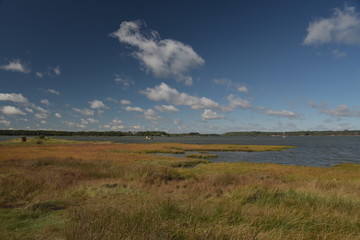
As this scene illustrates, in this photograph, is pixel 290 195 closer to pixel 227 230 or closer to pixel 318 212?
pixel 318 212

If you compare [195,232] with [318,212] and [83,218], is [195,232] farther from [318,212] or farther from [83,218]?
[318,212]

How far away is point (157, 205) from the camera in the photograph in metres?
7.56

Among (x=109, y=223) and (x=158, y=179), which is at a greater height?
(x=109, y=223)

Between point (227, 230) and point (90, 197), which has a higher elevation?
point (227, 230)

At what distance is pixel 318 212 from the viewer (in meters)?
7.74

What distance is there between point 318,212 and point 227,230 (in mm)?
4238

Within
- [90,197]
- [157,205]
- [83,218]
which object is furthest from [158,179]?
[83,218]

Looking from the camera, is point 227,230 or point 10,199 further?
point 10,199

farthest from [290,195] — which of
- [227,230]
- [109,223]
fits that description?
[109,223]

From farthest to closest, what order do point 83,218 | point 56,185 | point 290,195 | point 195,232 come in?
point 56,185 → point 290,195 → point 83,218 → point 195,232

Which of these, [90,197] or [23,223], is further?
[90,197]

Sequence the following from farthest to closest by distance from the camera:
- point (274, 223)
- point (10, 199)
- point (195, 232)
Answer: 1. point (10, 199)
2. point (274, 223)
3. point (195, 232)

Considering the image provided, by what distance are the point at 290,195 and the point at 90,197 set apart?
9703mm

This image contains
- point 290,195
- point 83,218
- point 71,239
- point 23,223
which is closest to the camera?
point 71,239
